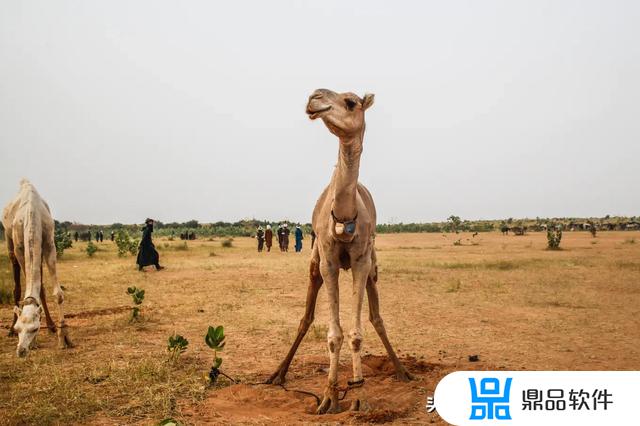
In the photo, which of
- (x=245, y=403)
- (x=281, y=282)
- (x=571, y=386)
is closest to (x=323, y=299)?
(x=281, y=282)

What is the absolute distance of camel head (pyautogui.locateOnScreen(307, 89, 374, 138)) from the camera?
4379mm

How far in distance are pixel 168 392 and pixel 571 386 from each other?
171 inches

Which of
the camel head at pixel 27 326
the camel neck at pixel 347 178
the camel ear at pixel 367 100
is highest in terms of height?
the camel ear at pixel 367 100

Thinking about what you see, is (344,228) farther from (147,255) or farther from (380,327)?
(147,255)

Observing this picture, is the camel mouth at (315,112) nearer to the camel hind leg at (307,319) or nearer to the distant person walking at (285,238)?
the camel hind leg at (307,319)

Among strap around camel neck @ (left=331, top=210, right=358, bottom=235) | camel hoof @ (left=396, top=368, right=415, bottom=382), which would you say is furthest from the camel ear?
camel hoof @ (left=396, top=368, right=415, bottom=382)

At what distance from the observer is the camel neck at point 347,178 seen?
190 inches

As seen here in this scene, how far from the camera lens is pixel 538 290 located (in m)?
15.0

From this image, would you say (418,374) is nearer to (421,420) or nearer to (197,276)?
(421,420)

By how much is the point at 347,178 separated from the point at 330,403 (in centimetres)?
237

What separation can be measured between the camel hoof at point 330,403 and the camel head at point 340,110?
2671mm

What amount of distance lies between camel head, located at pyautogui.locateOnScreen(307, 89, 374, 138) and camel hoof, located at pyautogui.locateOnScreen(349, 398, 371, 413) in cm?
271

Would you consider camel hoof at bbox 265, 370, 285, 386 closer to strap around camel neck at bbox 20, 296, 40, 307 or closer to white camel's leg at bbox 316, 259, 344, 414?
white camel's leg at bbox 316, 259, 344, 414

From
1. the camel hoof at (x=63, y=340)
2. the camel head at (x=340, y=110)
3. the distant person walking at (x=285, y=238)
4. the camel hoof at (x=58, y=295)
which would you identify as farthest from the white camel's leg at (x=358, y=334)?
the distant person walking at (x=285, y=238)
